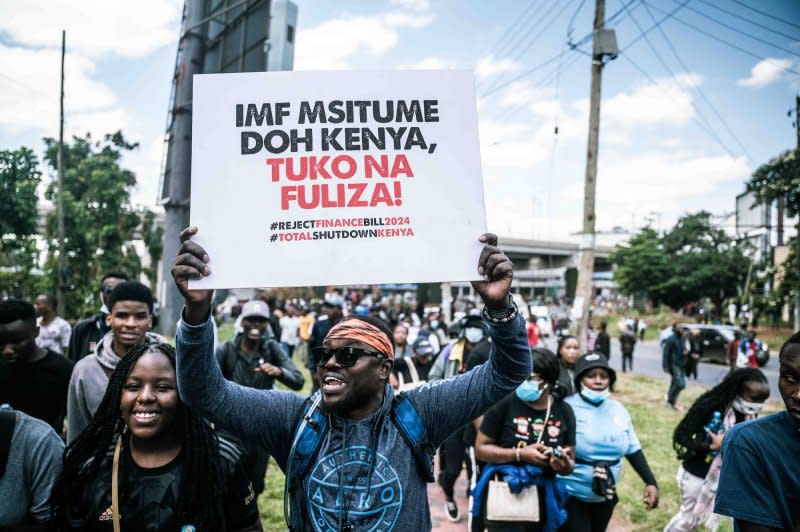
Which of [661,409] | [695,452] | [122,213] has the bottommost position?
[661,409]

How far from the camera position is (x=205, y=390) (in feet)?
6.53

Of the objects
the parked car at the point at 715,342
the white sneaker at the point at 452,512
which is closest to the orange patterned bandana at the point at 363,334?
the white sneaker at the point at 452,512

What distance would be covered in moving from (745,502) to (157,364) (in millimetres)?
2230

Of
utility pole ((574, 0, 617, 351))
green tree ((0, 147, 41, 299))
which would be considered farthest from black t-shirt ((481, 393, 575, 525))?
green tree ((0, 147, 41, 299))

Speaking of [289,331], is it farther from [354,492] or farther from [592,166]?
[354,492]

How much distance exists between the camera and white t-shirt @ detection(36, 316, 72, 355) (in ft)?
20.2

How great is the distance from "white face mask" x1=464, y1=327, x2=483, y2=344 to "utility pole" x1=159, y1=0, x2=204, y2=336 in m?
3.43

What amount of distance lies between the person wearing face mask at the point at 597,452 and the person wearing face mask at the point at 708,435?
0.49m

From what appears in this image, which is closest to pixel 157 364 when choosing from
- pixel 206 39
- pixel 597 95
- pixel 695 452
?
pixel 695 452

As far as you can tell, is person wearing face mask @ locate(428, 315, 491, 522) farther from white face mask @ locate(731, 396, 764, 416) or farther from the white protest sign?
the white protest sign

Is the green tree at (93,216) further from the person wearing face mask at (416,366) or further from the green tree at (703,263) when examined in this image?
the green tree at (703,263)

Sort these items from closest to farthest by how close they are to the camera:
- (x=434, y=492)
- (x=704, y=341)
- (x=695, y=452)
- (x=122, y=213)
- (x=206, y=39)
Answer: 1. (x=695, y=452)
2. (x=434, y=492)
3. (x=206, y=39)
4. (x=704, y=341)
5. (x=122, y=213)

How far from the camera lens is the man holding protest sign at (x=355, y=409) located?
1.93m

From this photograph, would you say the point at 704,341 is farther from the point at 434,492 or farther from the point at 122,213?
the point at 122,213
